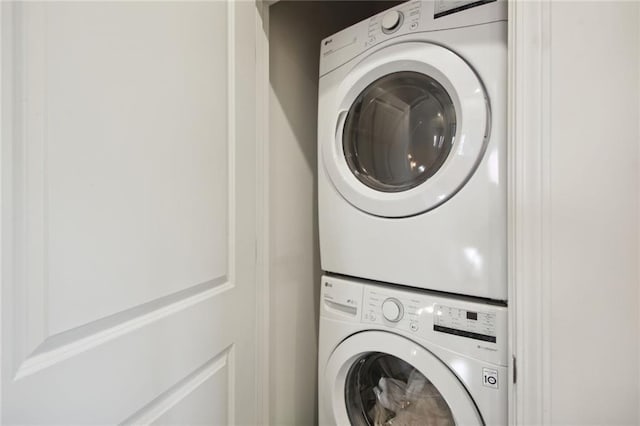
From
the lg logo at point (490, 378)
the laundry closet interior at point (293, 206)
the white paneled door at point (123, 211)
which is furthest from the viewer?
the laundry closet interior at point (293, 206)

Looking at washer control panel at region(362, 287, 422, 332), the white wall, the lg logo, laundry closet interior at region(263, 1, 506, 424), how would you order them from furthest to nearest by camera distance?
laundry closet interior at region(263, 1, 506, 424), washer control panel at region(362, 287, 422, 332), the lg logo, the white wall

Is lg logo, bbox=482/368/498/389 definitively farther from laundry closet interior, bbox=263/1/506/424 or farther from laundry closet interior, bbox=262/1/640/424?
laundry closet interior, bbox=263/1/506/424

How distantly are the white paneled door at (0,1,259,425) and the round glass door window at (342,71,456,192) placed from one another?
1.29 feet

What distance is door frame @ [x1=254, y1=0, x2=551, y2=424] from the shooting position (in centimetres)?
65

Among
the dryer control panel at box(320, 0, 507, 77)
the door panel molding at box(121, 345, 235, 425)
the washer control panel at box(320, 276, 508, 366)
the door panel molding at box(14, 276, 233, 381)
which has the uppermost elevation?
the dryer control panel at box(320, 0, 507, 77)

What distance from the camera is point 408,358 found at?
0.93m

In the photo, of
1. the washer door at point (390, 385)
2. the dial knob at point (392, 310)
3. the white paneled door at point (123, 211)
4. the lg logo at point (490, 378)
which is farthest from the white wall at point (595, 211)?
the white paneled door at point (123, 211)

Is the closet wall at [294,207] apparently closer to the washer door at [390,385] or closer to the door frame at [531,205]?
the washer door at [390,385]

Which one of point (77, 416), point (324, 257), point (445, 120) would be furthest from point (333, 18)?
point (77, 416)

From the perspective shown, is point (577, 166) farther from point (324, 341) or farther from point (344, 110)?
point (324, 341)

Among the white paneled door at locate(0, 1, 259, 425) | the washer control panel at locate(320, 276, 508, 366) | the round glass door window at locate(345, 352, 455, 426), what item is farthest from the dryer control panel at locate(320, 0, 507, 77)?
the round glass door window at locate(345, 352, 455, 426)

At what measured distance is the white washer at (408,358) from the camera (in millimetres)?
815

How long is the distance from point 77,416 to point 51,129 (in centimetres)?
47

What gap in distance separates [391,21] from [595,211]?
75cm
